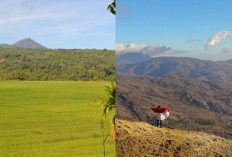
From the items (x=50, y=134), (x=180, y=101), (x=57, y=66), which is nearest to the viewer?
(x=180, y=101)

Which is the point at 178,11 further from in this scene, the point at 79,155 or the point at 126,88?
the point at 79,155

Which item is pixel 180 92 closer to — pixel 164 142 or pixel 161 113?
pixel 161 113

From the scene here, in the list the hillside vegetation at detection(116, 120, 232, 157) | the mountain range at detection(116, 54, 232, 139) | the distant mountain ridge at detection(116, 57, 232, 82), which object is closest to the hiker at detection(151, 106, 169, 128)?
the mountain range at detection(116, 54, 232, 139)

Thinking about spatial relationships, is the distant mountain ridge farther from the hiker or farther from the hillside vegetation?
the hillside vegetation

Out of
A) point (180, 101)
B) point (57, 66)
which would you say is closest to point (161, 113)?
point (180, 101)

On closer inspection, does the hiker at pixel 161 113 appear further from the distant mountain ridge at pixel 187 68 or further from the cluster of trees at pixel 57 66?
the cluster of trees at pixel 57 66
